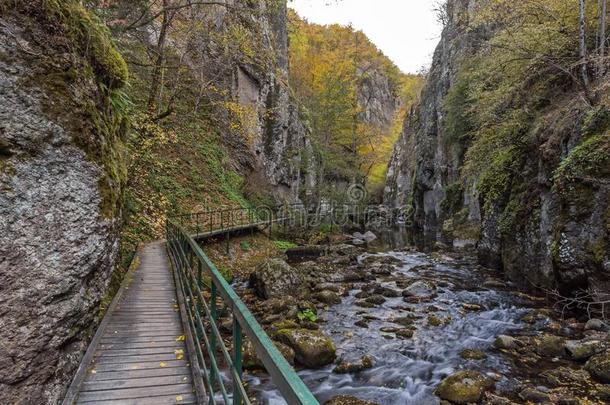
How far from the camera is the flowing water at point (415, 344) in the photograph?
6.84 metres

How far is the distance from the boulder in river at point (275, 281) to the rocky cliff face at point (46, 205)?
6.96 metres

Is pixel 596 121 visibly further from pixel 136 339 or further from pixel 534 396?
pixel 136 339

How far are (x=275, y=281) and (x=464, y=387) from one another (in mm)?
6720

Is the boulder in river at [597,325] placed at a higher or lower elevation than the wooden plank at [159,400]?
lower

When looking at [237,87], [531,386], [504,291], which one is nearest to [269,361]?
[531,386]

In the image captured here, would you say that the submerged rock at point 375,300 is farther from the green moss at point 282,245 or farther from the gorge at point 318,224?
the green moss at point 282,245

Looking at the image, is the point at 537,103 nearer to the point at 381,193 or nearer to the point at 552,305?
the point at 552,305

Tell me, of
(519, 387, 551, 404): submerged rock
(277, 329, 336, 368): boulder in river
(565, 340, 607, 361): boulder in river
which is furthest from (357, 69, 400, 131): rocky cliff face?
(519, 387, 551, 404): submerged rock

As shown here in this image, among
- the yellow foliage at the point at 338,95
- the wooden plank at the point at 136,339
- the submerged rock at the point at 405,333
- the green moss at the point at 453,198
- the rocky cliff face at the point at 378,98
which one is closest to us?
the wooden plank at the point at 136,339

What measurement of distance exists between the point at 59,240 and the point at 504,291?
12731 mm

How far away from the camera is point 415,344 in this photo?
8688mm

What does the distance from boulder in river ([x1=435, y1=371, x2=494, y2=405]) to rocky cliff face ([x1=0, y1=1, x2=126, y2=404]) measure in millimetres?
5817

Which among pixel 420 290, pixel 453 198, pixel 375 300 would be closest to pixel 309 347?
pixel 375 300

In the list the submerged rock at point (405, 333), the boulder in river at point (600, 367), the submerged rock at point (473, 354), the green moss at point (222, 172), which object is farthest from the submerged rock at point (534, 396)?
the green moss at point (222, 172)
